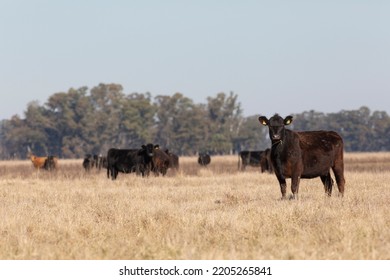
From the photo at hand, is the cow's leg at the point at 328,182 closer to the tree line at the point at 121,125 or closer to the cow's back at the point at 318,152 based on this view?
the cow's back at the point at 318,152

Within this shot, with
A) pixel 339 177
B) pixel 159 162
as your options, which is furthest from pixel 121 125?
pixel 339 177

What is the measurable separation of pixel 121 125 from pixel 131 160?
8327 centimetres

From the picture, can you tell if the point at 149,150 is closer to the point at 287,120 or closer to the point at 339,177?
the point at 339,177

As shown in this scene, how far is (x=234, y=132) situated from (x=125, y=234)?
109 m

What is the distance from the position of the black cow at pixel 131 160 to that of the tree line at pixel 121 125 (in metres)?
75.8

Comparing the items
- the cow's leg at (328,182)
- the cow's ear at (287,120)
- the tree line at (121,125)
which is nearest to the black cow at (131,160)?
the cow's leg at (328,182)

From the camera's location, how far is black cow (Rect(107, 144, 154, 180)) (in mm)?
→ 26844

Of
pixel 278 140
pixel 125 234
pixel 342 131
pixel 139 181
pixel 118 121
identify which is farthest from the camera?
pixel 342 131

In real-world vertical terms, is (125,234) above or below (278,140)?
below

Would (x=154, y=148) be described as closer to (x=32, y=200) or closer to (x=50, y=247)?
(x=32, y=200)

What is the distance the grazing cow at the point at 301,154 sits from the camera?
13.6m

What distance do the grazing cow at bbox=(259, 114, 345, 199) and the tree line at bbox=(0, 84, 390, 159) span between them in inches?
3525
